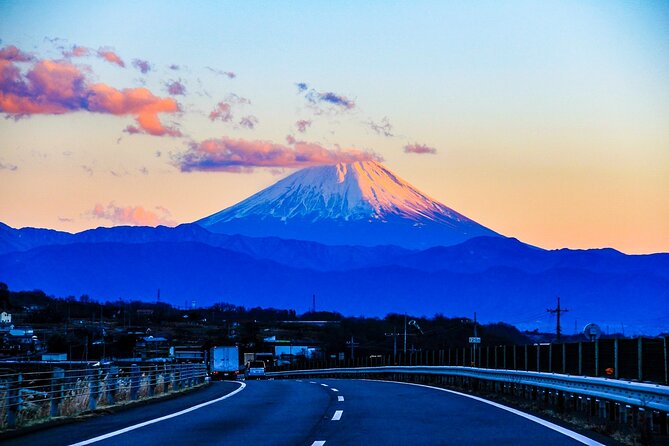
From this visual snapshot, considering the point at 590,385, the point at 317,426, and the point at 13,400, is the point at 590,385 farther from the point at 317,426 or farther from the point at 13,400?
the point at 13,400

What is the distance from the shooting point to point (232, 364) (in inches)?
3511

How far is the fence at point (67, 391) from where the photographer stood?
779 inches

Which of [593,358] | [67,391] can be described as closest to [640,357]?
[593,358]

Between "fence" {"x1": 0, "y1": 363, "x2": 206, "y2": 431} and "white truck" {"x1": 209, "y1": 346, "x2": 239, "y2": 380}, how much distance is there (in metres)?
52.1

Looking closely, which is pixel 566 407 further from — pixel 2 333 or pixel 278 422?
pixel 2 333

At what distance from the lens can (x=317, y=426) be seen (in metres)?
18.2

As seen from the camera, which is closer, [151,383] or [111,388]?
[111,388]

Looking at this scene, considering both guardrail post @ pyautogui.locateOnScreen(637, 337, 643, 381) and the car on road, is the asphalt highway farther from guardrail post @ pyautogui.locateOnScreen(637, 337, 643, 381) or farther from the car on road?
the car on road

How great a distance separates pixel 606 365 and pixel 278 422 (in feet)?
22.2

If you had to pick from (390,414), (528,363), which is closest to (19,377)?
(390,414)

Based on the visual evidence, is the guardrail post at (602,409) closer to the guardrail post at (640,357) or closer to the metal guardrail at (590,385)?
the metal guardrail at (590,385)

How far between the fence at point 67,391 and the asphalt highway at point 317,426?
810mm

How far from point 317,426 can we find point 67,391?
26.2ft

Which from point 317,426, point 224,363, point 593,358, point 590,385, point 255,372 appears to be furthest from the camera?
point 255,372
